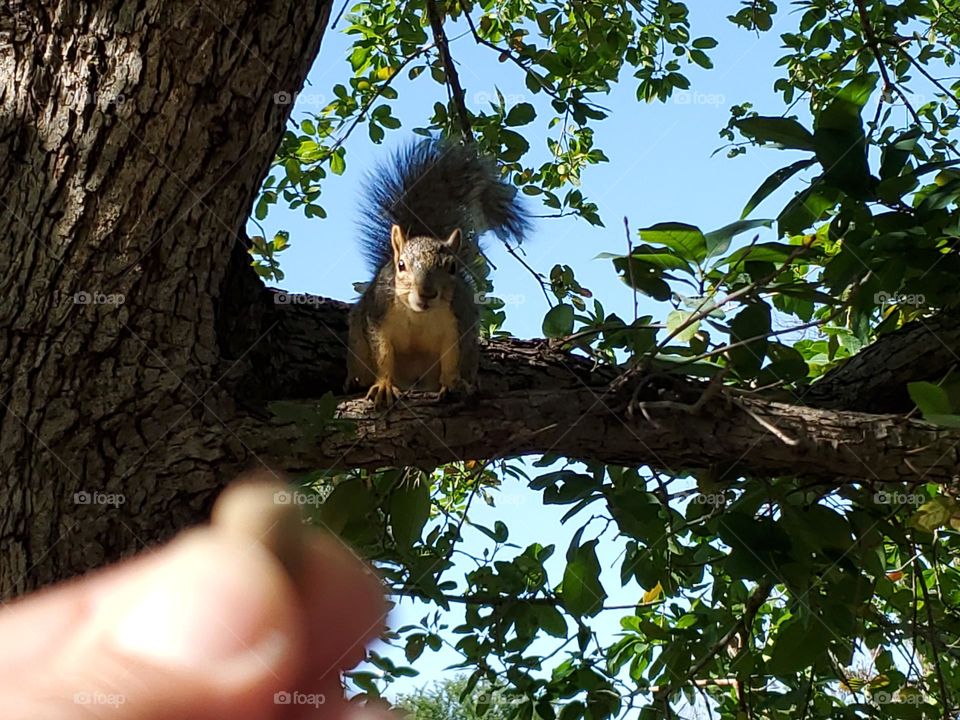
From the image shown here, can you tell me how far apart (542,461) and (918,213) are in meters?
0.74

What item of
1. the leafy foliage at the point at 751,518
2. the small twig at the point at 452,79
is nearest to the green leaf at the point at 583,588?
the leafy foliage at the point at 751,518

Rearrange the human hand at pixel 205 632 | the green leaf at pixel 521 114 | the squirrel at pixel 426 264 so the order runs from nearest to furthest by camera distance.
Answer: the human hand at pixel 205 632 → the squirrel at pixel 426 264 → the green leaf at pixel 521 114

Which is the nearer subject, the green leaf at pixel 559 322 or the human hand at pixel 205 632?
the human hand at pixel 205 632

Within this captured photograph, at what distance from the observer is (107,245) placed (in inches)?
58.4

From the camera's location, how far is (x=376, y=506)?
1744 mm

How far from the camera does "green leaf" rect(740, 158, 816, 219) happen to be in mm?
1664

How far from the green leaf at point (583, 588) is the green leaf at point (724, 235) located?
55 centimetres

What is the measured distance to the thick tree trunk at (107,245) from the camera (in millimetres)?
1476

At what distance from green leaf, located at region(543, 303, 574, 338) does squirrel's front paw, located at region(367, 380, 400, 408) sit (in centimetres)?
28

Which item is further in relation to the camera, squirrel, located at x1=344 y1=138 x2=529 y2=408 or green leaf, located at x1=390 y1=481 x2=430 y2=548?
squirrel, located at x1=344 y1=138 x2=529 y2=408

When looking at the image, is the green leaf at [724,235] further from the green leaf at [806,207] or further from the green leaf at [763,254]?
the green leaf at [806,207]

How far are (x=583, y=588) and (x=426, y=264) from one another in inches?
28.9

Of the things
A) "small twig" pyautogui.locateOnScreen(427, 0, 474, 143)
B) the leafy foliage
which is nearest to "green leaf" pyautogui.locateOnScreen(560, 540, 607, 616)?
the leafy foliage

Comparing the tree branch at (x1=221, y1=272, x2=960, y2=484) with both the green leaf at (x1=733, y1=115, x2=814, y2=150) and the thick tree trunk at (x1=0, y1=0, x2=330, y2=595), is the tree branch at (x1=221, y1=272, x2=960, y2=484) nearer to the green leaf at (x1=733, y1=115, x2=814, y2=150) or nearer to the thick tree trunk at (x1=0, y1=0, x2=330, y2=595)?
the thick tree trunk at (x1=0, y1=0, x2=330, y2=595)
